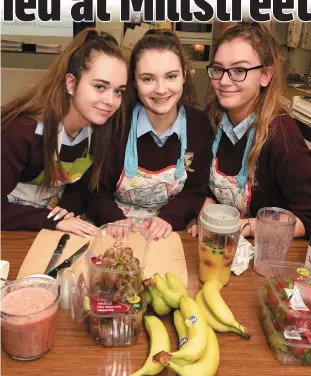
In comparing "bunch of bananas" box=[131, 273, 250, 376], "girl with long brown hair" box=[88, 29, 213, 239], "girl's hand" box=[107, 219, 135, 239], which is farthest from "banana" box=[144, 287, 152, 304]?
"girl with long brown hair" box=[88, 29, 213, 239]

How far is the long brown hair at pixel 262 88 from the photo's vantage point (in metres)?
1.53

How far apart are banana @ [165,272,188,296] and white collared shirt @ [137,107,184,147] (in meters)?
0.79

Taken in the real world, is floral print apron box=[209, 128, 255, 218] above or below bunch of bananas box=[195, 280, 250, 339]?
above

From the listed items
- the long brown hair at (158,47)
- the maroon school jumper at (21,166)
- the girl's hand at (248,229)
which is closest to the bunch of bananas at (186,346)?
the girl's hand at (248,229)

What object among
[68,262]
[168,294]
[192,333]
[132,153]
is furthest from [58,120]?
[192,333]

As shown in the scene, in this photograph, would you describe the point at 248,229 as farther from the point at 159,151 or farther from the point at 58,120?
the point at 58,120

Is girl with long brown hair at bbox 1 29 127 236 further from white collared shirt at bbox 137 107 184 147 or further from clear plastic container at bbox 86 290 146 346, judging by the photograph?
clear plastic container at bbox 86 290 146 346

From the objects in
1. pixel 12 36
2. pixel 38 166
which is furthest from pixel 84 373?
pixel 12 36

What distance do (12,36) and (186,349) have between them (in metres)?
3.14

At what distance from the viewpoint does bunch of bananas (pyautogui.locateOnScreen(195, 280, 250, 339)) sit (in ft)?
2.97

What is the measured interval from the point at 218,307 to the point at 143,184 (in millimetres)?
852

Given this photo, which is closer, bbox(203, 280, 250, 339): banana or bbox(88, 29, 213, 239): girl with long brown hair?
bbox(203, 280, 250, 339): banana

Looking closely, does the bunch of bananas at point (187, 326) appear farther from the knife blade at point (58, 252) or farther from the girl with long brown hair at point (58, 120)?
the girl with long brown hair at point (58, 120)

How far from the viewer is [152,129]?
167cm
